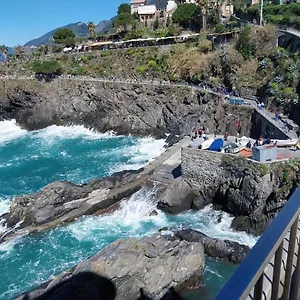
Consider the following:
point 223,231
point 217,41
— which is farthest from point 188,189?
point 217,41

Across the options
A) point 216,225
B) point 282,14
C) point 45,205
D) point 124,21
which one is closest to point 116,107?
point 45,205

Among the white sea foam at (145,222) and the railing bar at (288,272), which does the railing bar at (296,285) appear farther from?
the white sea foam at (145,222)

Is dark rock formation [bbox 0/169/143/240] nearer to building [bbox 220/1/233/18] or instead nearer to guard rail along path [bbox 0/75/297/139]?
guard rail along path [bbox 0/75/297/139]

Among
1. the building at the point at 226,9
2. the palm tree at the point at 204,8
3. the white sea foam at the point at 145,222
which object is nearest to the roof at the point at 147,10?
the building at the point at 226,9

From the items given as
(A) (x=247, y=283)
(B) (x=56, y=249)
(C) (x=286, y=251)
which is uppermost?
(A) (x=247, y=283)

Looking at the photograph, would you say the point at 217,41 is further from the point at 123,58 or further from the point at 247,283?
the point at 247,283
